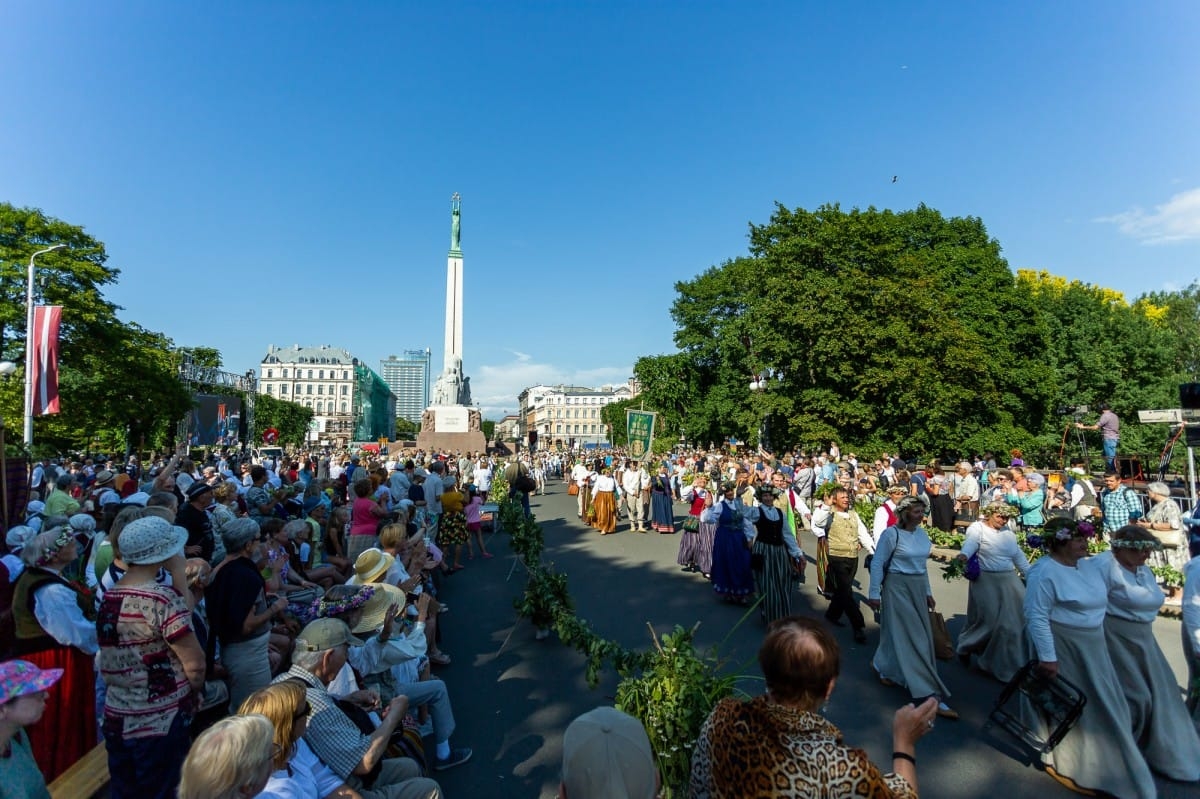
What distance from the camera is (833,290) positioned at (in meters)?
24.9

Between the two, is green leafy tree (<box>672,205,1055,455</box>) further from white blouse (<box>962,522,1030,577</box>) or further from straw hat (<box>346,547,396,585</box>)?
straw hat (<box>346,547,396,585</box>)

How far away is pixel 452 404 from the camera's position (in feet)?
139

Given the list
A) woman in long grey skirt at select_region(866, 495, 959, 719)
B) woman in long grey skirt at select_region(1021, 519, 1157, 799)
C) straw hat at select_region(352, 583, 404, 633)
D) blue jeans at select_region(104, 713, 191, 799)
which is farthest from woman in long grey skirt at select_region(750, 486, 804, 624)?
blue jeans at select_region(104, 713, 191, 799)

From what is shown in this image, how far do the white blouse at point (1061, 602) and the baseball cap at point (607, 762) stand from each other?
3.32 metres

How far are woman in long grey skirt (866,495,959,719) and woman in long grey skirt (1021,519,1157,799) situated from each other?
1.00 meters

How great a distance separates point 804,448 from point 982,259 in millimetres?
12587

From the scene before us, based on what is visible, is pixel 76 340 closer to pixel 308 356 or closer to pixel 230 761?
pixel 230 761

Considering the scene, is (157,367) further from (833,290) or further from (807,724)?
(807,724)

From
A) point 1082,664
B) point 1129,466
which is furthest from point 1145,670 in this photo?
point 1129,466

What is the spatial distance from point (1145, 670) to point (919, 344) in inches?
859

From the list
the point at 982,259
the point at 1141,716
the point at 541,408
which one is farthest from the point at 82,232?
the point at 541,408

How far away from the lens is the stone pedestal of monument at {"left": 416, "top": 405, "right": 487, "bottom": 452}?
38.0 metres

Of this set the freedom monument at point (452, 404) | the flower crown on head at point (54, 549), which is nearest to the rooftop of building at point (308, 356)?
the freedom monument at point (452, 404)

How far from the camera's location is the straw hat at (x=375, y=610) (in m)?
3.98
